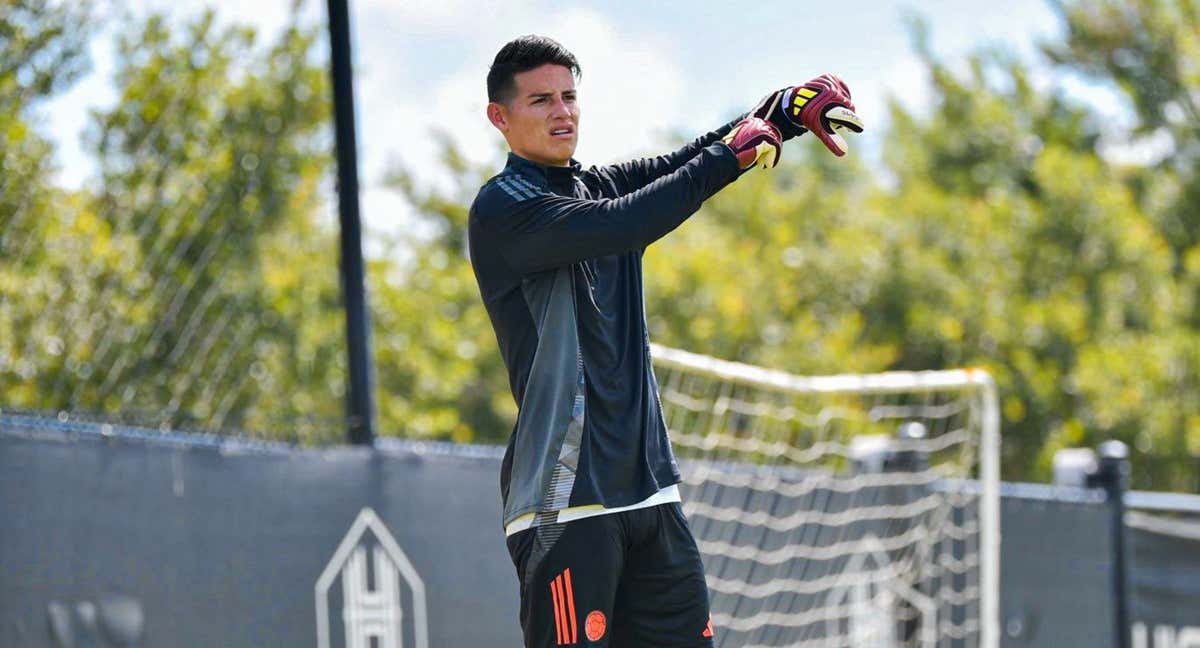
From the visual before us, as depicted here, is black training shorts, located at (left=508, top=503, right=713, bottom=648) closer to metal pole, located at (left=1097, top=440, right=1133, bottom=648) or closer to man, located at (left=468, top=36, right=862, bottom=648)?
man, located at (left=468, top=36, right=862, bottom=648)

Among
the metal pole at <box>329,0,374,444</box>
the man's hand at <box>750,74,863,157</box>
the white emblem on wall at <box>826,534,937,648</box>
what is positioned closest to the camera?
the man's hand at <box>750,74,863,157</box>

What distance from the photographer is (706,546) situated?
5969mm

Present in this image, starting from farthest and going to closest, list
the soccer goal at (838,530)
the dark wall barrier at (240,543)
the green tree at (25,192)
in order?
the soccer goal at (838,530), the green tree at (25,192), the dark wall barrier at (240,543)

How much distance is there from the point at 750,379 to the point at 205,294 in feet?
7.11

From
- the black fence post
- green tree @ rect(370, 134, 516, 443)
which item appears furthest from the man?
green tree @ rect(370, 134, 516, 443)

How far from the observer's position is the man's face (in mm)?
3311

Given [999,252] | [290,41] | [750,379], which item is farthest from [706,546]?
[999,252]

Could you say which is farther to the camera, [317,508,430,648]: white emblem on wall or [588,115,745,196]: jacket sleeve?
[317,508,430,648]: white emblem on wall

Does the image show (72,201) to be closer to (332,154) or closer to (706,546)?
(332,154)

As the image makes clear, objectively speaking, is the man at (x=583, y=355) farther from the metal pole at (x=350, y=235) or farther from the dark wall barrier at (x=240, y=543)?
the metal pole at (x=350, y=235)

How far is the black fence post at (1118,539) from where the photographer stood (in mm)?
7363

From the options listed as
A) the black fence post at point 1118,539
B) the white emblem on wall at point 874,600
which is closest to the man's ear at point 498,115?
the white emblem on wall at point 874,600

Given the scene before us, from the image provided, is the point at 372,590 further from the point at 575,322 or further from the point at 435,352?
the point at 435,352

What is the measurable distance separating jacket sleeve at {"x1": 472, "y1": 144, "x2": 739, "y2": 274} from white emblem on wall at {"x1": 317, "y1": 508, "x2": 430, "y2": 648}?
171 centimetres
